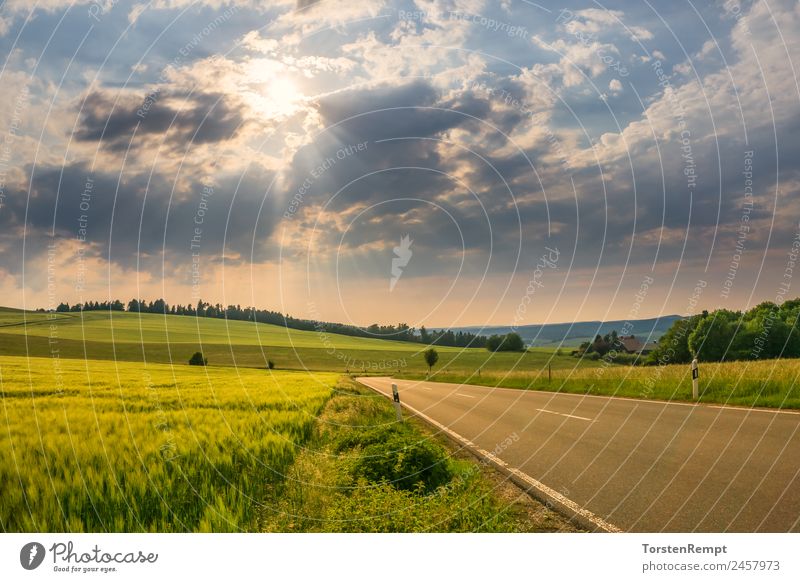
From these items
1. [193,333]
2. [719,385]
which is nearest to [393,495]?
[719,385]

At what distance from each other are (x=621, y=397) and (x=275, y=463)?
17032 mm

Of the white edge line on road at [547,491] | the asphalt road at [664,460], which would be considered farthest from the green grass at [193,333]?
the white edge line on road at [547,491]

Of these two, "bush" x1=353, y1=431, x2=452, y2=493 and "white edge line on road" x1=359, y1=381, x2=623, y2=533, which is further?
"bush" x1=353, y1=431, x2=452, y2=493

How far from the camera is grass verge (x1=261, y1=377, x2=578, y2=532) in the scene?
200 inches

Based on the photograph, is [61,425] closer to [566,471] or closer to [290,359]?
[566,471]

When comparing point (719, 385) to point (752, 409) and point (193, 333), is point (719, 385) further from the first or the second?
point (193, 333)

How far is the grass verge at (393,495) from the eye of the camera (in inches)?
200

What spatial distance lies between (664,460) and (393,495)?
205 inches

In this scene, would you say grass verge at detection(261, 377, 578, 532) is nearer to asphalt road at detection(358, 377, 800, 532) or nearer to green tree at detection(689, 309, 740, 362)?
asphalt road at detection(358, 377, 800, 532)
